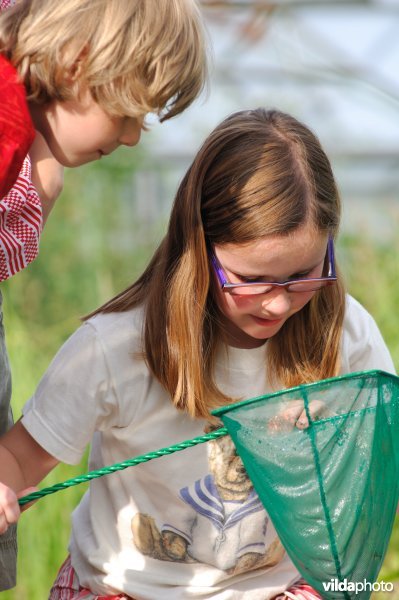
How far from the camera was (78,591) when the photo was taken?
2172 mm

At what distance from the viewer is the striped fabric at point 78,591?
2117 millimetres

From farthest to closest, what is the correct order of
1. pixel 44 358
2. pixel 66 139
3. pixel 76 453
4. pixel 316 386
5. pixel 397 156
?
pixel 397 156
pixel 44 358
pixel 76 453
pixel 66 139
pixel 316 386

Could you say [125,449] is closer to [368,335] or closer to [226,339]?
[226,339]

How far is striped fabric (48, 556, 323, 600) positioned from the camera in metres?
2.12

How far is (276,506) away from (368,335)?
585 millimetres

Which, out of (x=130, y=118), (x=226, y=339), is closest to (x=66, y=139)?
(x=130, y=118)

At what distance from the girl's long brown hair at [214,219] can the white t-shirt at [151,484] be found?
0.06 m

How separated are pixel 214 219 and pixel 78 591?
845 mm

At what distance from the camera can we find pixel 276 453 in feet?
5.97

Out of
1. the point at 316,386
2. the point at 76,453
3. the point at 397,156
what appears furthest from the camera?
the point at 397,156

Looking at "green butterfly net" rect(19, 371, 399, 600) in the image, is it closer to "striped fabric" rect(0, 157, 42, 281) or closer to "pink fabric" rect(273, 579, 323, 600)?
"pink fabric" rect(273, 579, 323, 600)

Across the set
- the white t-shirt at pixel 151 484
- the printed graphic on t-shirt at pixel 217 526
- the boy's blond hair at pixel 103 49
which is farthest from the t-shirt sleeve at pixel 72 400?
the boy's blond hair at pixel 103 49

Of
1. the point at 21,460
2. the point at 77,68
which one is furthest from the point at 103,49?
the point at 21,460

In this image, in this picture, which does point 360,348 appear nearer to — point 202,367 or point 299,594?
point 202,367
